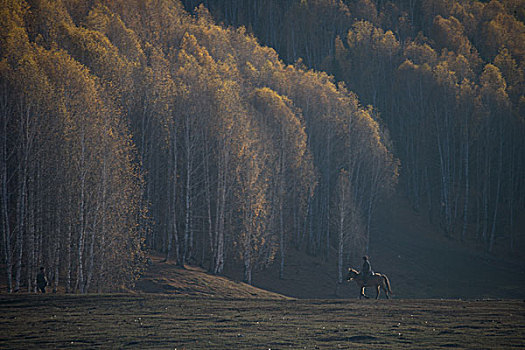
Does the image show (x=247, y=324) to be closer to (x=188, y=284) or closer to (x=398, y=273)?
(x=188, y=284)

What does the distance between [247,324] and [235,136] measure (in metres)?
28.4

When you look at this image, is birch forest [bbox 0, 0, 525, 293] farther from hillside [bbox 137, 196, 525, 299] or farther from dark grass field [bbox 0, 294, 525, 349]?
dark grass field [bbox 0, 294, 525, 349]

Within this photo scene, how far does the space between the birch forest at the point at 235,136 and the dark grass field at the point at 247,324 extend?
10665 millimetres

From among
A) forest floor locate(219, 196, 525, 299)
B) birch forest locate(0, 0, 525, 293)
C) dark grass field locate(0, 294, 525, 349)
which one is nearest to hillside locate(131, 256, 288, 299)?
birch forest locate(0, 0, 525, 293)

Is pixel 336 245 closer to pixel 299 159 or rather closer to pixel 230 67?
pixel 299 159

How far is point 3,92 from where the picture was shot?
34938mm

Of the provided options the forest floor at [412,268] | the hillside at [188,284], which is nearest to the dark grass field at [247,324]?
the hillside at [188,284]

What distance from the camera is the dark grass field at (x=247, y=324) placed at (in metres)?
17.9

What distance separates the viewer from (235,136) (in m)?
48.6

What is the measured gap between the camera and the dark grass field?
58.7 ft

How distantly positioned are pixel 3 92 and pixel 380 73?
68.8 m

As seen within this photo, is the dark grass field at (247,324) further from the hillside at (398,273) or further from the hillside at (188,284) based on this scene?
the hillside at (398,273)

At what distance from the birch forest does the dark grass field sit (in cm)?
1067

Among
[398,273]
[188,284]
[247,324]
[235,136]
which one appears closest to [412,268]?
[398,273]
